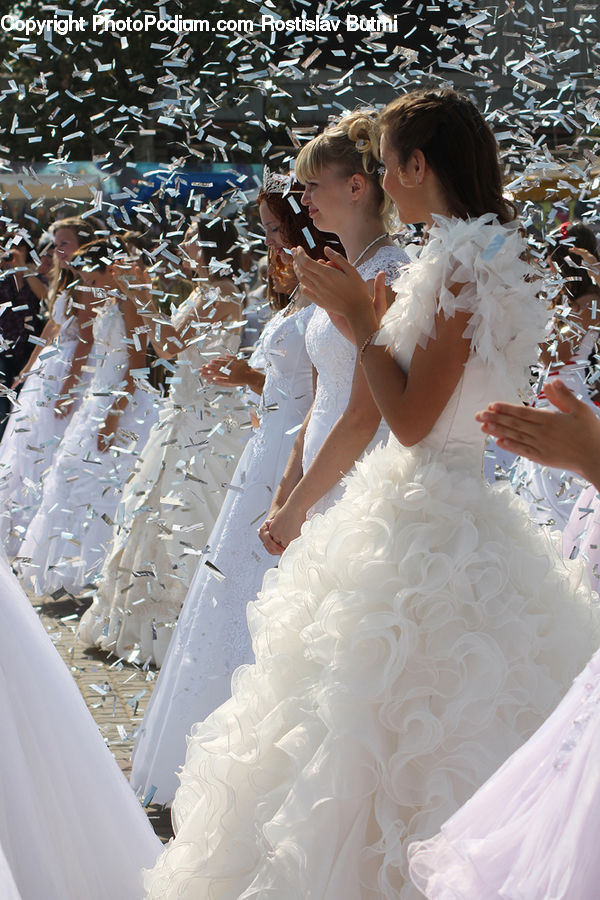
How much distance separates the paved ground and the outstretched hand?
7.85 feet

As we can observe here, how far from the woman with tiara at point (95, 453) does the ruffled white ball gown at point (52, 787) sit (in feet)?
13.3

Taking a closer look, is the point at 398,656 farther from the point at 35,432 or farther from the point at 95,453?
the point at 35,432

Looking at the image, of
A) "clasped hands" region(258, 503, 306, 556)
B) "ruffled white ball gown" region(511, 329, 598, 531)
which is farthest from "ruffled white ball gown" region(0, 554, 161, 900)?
"ruffled white ball gown" region(511, 329, 598, 531)

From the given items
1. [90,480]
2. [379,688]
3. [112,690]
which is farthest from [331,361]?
[90,480]

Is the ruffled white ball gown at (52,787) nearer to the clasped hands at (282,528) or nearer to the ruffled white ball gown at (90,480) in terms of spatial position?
the clasped hands at (282,528)

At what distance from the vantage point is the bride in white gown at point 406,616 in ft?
6.88

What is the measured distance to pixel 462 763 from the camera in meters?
2.09

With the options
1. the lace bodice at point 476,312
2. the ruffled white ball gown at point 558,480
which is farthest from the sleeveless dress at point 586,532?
the lace bodice at point 476,312

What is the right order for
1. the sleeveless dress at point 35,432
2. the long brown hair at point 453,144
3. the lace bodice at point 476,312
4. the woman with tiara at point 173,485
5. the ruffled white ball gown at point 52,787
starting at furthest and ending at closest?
the sleeveless dress at point 35,432
the woman with tiara at point 173,485
the long brown hair at point 453,144
the lace bodice at point 476,312
the ruffled white ball gown at point 52,787

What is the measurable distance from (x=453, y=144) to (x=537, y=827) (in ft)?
5.25

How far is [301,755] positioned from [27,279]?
8657 millimetres

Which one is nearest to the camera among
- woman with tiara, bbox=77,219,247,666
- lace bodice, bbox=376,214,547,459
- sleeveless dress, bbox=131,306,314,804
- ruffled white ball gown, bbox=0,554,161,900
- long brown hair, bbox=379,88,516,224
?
ruffled white ball gown, bbox=0,554,161,900

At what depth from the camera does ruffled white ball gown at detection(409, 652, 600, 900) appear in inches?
51.5

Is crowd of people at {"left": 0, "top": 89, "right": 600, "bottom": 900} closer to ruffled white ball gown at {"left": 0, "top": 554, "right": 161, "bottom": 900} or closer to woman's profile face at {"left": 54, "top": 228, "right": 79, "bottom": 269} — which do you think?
ruffled white ball gown at {"left": 0, "top": 554, "right": 161, "bottom": 900}
